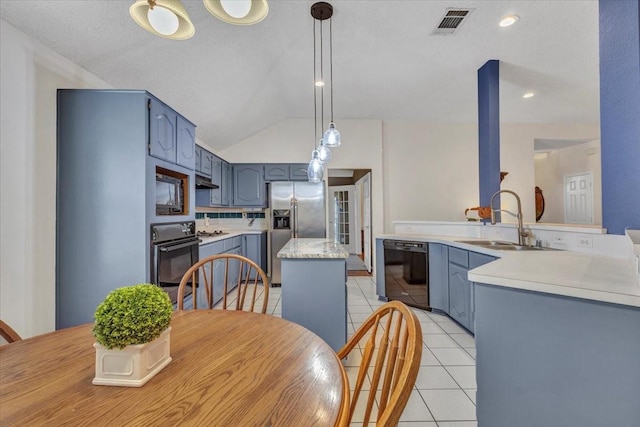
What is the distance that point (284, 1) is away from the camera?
83.6 inches

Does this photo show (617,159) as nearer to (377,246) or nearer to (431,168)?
(377,246)

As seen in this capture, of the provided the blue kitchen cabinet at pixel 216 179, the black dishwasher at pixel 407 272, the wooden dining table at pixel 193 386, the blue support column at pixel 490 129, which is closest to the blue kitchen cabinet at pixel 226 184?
the blue kitchen cabinet at pixel 216 179

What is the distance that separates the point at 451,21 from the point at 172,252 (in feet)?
10.4

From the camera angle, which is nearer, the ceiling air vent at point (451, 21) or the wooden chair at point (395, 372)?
the wooden chair at point (395, 372)

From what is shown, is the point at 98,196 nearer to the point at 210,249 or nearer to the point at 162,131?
the point at 162,131

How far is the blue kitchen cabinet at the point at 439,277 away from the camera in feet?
9.31

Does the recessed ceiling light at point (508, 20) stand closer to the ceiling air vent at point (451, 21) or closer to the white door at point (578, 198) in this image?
the ceiling air vent at point (451, 21)

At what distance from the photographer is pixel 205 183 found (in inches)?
146

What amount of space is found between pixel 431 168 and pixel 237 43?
3799mm

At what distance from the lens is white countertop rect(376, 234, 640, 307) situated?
38.1 inches

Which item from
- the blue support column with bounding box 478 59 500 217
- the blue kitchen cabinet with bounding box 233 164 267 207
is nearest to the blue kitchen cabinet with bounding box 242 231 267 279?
the blue kitchen cabinet with bounding box 233 164 267 207

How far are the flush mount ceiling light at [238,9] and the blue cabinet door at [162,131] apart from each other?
4.40ft

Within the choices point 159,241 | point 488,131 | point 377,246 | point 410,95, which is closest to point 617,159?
point 488,131

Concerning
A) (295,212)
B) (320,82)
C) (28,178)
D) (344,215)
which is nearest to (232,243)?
(295,212)
